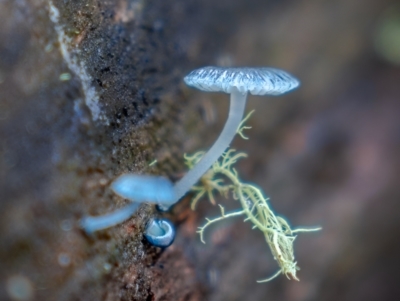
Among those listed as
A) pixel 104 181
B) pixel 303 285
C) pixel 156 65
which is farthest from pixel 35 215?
pixel 303 285

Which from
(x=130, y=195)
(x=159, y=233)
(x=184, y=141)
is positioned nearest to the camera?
(x=130, y=195)

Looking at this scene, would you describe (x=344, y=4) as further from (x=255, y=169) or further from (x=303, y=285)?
(x=303, y=285)

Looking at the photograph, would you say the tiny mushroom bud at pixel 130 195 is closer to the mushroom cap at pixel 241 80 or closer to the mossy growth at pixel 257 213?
the mossy growth at pixel 257 213

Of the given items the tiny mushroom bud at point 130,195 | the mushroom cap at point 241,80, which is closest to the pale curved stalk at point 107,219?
the tiny mushroom bud at point 130,195

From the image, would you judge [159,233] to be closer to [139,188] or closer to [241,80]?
[139,188]

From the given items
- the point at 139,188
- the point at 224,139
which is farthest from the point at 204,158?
the point at 139,188

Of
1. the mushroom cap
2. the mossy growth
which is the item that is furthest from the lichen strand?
the mushroom cap

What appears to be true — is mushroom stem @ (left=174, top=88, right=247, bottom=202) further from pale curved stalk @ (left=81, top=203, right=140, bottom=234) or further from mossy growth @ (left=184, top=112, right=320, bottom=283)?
pale curved stalk @ (left=81, top=203, right=140, bottom=234)
